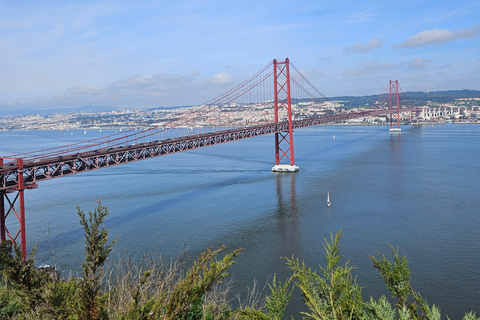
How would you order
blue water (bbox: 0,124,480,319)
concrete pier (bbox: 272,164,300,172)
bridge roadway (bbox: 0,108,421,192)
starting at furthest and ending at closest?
1. concrete pier (bbox: 272,164,300,172)
2. bridge roadway (bbox: 0,108,421,192)
3. blue water (bbox: 0,124,480,319)

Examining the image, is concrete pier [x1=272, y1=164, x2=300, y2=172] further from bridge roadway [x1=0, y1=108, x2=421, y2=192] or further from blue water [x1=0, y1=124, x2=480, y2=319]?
bridge roadway [x1=0, y1=108, x2=421, y2=192]

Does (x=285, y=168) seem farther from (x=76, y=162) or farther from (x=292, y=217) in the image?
(x=76, y=162)

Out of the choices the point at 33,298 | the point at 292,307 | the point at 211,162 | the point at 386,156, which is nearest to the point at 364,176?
the point at 386,156

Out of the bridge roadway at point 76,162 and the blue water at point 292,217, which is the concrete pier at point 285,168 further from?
the bridge roadway at point 76,162

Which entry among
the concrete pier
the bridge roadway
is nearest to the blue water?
the concrete pier

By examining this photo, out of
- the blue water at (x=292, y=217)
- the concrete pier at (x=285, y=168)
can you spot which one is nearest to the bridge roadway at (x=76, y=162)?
the blue water at (x=292, y=217)

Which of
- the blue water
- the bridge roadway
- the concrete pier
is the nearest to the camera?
the blue water

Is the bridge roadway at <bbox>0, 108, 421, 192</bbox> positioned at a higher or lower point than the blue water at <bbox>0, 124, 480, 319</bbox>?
higher

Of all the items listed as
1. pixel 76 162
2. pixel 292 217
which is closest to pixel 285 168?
pixel 292 217

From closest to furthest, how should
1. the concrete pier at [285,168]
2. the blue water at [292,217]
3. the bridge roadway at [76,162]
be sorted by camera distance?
1. the blue water at [292,217]
2. the bridge roadway at [76,162]
3. the concrete pier at [285,168]
